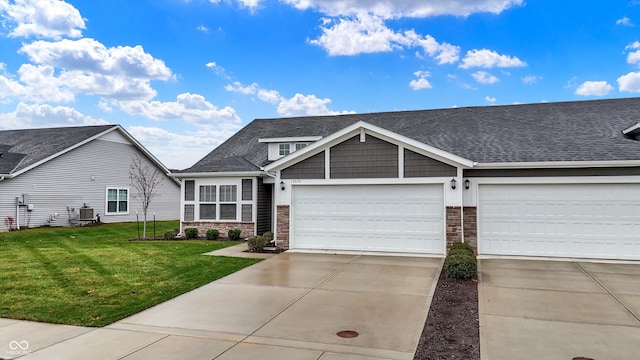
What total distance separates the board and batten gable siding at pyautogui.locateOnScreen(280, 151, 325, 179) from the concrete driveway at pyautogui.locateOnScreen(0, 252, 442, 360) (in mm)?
4469

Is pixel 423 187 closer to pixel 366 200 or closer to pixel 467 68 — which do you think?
pixel 366 200

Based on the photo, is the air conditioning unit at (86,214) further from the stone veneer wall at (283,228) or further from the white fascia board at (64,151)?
the stone veneer wall at (283,228)

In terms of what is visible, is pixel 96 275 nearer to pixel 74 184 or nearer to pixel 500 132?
pixel 500 132

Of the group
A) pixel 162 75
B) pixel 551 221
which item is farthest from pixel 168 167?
pixel 551 221

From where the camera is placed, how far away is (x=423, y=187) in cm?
1232

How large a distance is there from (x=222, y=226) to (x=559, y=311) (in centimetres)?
1315

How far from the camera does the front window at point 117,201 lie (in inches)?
985

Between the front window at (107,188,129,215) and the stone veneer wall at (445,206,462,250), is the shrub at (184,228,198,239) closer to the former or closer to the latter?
the stone veneer wall at (445,206,462,250)

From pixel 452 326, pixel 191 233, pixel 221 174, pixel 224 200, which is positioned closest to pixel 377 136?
pixel 221 174

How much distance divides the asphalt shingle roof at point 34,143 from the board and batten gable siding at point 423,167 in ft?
61.5

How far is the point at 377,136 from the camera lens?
12.6m

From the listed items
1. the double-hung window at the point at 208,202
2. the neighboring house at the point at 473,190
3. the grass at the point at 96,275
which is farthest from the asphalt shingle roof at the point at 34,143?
the neighboring house at the point at 473,190

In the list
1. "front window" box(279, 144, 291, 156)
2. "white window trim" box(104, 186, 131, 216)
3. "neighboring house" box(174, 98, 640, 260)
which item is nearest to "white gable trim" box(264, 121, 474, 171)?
"neighboring house" box(174, 98, 640, 260)

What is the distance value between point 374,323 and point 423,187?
6.87 m
